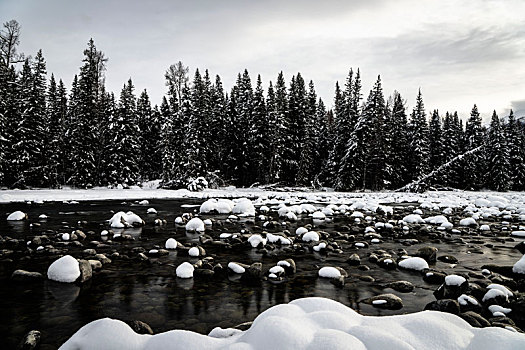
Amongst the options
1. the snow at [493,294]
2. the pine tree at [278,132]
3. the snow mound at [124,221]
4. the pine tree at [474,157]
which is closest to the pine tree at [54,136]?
the pine tree at [278,132]

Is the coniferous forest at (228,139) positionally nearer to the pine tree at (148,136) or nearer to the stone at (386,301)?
the pine tree at (148,136)

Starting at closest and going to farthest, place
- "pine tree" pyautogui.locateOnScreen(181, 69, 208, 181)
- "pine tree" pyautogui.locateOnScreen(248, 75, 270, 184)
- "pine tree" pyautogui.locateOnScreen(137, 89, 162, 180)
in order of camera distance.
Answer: "pine tree" pyautogui.locateOnScreen(181, 69, 208, 181)
"pine tree" pyautogui.locateOnScreen(248, 75, 270, 184)
"pine tree" pyautogui.locateOnScreen(137, 89, 162, 180)

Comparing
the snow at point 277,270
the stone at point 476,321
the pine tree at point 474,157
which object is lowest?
the snow at point 277,270

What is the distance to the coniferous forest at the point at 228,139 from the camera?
28984 mm

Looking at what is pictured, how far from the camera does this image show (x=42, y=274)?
18.0ft

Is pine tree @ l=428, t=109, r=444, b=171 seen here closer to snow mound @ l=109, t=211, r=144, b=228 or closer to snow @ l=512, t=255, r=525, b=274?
snow @ l=512, t=255, r=525, b=274

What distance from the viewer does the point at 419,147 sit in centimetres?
4122

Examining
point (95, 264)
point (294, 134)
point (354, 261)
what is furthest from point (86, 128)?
point (354, 261)

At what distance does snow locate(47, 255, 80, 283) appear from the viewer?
5.18m

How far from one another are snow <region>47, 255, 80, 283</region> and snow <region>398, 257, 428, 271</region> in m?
6.08

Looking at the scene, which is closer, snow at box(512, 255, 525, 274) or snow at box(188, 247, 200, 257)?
snow at box(512, 255, 525, 274)

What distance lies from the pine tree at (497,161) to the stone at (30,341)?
52137mm

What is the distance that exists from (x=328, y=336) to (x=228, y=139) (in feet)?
125

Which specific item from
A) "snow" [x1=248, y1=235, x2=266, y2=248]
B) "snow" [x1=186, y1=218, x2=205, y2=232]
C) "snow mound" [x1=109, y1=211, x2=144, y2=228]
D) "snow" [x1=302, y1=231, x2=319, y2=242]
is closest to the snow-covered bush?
"snow mound" [x1=109, y1=211, x2=144, y2=228]
